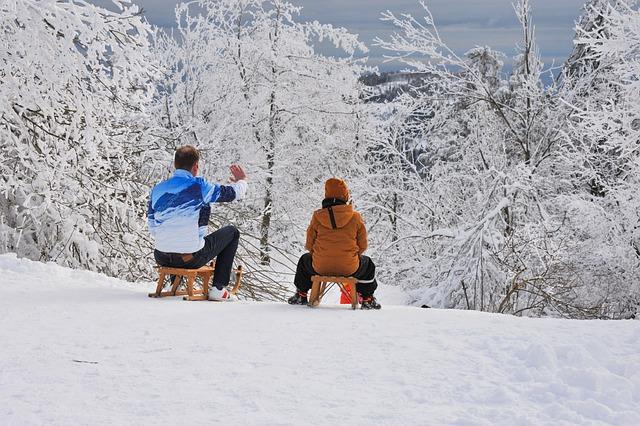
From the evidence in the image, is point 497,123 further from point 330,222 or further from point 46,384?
point 46,384

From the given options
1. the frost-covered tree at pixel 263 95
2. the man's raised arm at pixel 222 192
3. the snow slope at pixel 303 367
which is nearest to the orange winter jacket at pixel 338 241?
the snow slope at pixel 303 367

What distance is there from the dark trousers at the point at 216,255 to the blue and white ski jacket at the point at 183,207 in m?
0.07

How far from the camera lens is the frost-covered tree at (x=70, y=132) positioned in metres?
7.61

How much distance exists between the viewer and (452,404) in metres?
3.96

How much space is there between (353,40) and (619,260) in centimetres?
1102

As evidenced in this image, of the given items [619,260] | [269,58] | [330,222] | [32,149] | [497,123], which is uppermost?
[269,58]

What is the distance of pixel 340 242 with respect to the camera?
705cm

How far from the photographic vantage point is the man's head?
22.8 feet

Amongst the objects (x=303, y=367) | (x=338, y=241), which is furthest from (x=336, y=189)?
(x=303, y=367)

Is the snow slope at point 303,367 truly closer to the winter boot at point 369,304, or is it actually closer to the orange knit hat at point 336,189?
the winter boot at point 369,304

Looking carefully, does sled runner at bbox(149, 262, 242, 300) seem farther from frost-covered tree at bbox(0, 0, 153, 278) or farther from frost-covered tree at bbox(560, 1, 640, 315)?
frost-covered tree at bbox(560, 1, 640, 315)

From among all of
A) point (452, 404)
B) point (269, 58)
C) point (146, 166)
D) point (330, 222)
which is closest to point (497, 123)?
point (269, 58)

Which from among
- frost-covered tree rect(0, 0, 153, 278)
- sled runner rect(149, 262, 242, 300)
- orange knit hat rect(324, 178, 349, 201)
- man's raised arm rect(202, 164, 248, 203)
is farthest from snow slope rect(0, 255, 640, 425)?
frost-covered tree rect(0, 0, 153, 278)

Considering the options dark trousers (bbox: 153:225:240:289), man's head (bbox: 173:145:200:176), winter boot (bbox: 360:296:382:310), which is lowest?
winter boot (bbox: 360:296:382:310)
